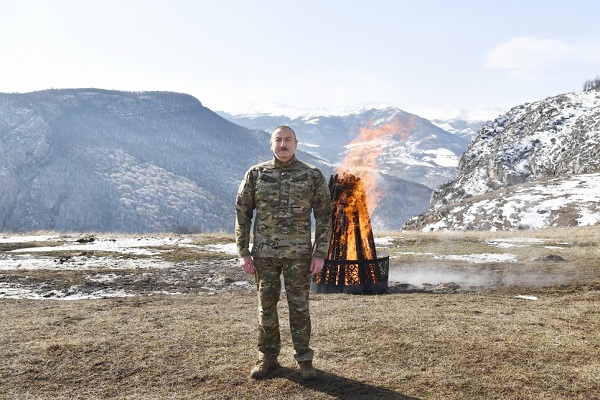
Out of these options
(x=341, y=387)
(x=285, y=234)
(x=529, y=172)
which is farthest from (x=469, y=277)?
(x=529, y=172)

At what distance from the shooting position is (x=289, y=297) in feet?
17.5

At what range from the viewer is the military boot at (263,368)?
17.5 ft

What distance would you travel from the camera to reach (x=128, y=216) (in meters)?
145

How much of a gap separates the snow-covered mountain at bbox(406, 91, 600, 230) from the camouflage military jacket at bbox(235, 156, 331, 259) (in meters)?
44.0

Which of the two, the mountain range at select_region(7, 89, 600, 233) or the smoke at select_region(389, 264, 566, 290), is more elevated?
the mountain range at select_region(7, 89, 600, 233)

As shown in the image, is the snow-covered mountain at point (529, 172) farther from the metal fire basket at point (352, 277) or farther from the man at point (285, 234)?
the man at point (285, 234)

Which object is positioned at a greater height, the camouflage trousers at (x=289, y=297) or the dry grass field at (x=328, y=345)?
the camouflage trousers at (x=289, y=297)

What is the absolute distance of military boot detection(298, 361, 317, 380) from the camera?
5219 mm

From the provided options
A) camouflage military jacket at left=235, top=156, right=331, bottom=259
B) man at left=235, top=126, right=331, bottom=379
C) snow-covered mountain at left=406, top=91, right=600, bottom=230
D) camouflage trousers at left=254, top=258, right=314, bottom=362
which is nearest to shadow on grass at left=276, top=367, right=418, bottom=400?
man at left=235, top=126, right=331, bottom=379

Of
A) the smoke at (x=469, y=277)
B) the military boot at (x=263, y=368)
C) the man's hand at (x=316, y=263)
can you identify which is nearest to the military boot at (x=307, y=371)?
the military boot at (x=263, y=368)

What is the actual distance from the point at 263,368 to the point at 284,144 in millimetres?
2599

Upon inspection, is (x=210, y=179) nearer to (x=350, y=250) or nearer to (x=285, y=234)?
(x=350, y=250)

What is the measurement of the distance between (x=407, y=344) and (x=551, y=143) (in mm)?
94814

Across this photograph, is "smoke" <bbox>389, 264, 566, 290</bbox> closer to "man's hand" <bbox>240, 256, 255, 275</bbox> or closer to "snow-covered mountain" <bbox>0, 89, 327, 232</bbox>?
"man's hand" <bbox>240, 256, 255, 275</bbox>
